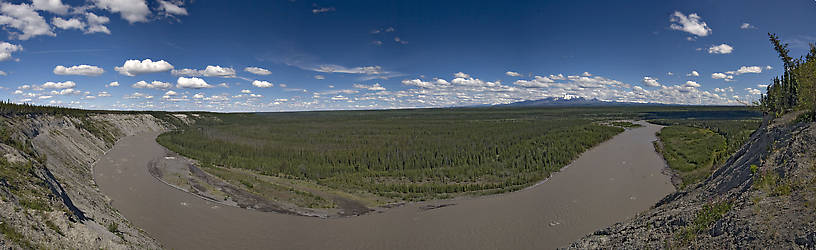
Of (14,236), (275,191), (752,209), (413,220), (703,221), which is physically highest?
A: (752,209)

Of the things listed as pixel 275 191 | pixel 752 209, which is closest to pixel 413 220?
pixel 275 191

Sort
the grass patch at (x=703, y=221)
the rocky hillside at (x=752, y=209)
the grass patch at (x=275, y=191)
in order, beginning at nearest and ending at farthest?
the rocky hillside at (x=752, y=209), the grass patch at (x=703, y=221), the grass patch at (x=275, y=191)

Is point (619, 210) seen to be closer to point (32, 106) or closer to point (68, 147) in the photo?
point (68, 147)

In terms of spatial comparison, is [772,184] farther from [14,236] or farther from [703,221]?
[14,236]

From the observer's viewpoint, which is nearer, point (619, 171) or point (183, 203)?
point (183, 203)

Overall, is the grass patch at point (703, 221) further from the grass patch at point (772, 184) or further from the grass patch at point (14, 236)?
the grass patch at point (14, 236)

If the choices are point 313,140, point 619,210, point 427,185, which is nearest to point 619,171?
point 619,210


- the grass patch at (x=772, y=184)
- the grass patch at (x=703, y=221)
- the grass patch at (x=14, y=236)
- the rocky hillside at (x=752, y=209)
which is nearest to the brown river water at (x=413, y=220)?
the rocky hillside at (x=752, y=209)
